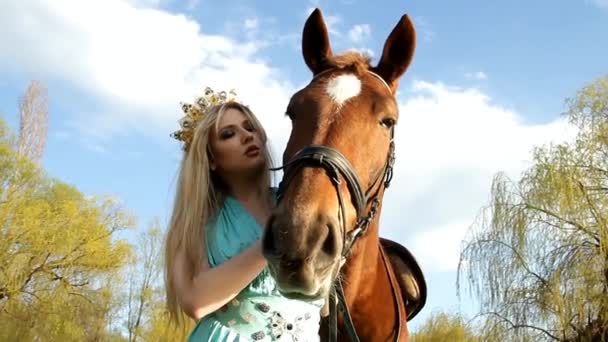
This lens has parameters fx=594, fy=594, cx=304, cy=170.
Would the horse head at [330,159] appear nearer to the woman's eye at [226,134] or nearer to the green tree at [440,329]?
the woman's eye at [226,134]

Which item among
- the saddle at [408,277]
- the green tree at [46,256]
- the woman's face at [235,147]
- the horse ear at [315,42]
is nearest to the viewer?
the woman's face at [235,147]

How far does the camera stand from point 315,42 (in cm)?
326

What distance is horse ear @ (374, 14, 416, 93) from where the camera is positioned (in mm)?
3133

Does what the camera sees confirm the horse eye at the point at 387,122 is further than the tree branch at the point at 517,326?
No

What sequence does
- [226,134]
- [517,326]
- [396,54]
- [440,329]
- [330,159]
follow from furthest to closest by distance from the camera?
[440,329]
[517,326]
[396,54]
[226,134]
[330,159]

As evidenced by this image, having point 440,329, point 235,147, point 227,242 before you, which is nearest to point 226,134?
point 235,147

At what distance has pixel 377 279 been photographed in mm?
3379

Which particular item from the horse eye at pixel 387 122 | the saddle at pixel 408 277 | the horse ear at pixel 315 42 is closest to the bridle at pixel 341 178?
the horse eye at pixel 387 122

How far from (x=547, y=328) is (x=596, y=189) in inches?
124

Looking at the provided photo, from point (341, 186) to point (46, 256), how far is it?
19030mm

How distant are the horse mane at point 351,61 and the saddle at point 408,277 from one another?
1583mm

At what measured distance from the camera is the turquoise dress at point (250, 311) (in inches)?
102

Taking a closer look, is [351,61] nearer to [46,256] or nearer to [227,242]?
[227,242]

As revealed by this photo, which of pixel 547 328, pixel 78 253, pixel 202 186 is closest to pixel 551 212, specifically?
pixel 547 328
